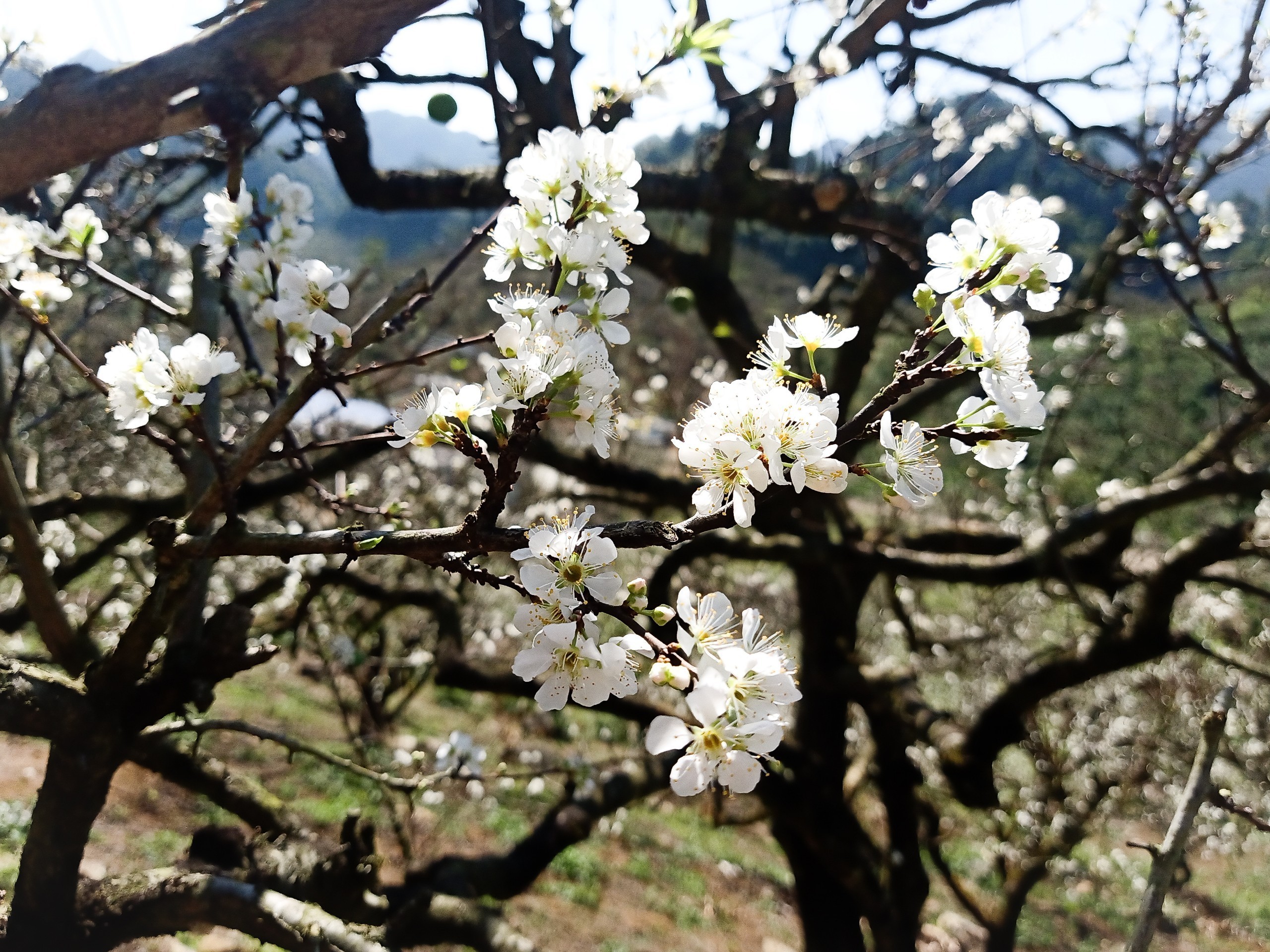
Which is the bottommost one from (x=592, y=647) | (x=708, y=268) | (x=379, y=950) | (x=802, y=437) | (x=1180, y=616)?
(x=379, y=950)

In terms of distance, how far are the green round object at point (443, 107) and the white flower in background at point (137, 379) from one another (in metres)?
1.27

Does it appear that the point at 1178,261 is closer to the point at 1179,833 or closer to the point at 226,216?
the point at 1179,833

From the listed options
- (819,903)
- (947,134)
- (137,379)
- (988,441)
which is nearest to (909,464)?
(988,441)

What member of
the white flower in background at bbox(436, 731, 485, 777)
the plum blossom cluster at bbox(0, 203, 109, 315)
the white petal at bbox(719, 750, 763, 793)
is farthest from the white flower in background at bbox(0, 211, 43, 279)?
the white flower in background at bbox(436, 731, 485, 777)

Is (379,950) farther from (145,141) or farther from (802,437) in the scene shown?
(145,141)

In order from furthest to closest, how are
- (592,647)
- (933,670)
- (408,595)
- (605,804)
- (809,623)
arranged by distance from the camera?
(933,670) → (809,623) → (408,595) → (605,804) → (592,647)

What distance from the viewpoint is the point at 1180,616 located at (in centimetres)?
831

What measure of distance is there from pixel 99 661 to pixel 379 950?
678mm

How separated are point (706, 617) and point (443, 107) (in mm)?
1708

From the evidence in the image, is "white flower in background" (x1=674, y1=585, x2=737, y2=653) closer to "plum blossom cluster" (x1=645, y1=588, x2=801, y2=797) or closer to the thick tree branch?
"plum blossom cluster" (x1=645, y1=588, x2=801, y2=797)

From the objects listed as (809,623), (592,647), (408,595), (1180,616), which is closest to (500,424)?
(592,647)

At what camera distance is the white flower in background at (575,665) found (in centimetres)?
71

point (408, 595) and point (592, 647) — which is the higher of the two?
point (408, 595)

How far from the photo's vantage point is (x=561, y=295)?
1008mm
